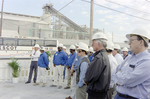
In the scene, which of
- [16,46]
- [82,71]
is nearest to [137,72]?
[82,71]

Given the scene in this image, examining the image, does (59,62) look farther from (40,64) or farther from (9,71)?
(9,71)

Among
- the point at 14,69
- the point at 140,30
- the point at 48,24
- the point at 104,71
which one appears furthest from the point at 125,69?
the point at 48,24

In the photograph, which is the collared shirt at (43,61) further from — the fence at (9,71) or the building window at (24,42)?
the building window at (24,42)

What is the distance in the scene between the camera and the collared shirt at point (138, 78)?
5.79 feet

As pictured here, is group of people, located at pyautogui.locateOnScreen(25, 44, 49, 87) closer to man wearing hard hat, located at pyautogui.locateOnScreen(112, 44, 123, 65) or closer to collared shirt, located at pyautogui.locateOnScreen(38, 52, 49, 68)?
collared shirt, located at pyautogui.locateOnScreen(38, 52, 49, 68)

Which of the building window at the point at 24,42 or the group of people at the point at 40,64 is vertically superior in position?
the building window at the point at 24,42

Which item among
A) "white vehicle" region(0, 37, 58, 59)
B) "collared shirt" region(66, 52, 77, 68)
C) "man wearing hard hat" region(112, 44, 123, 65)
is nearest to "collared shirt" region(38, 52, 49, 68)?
"collared shirt" region(66, 52, 77, 68)

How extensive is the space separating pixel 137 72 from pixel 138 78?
84 millimetres

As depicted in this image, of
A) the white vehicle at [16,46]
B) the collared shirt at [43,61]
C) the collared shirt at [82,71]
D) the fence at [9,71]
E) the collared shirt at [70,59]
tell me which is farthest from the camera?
the white vehicle at [16,46]

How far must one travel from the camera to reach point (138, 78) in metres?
1.77

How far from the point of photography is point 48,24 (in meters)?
33.6

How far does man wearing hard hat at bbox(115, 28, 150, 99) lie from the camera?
69.9 inches

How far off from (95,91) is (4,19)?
33364 mm

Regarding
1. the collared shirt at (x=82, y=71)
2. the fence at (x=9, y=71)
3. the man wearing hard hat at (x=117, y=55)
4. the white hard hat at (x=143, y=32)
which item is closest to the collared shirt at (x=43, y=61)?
the fence at (x=9, y=71)
